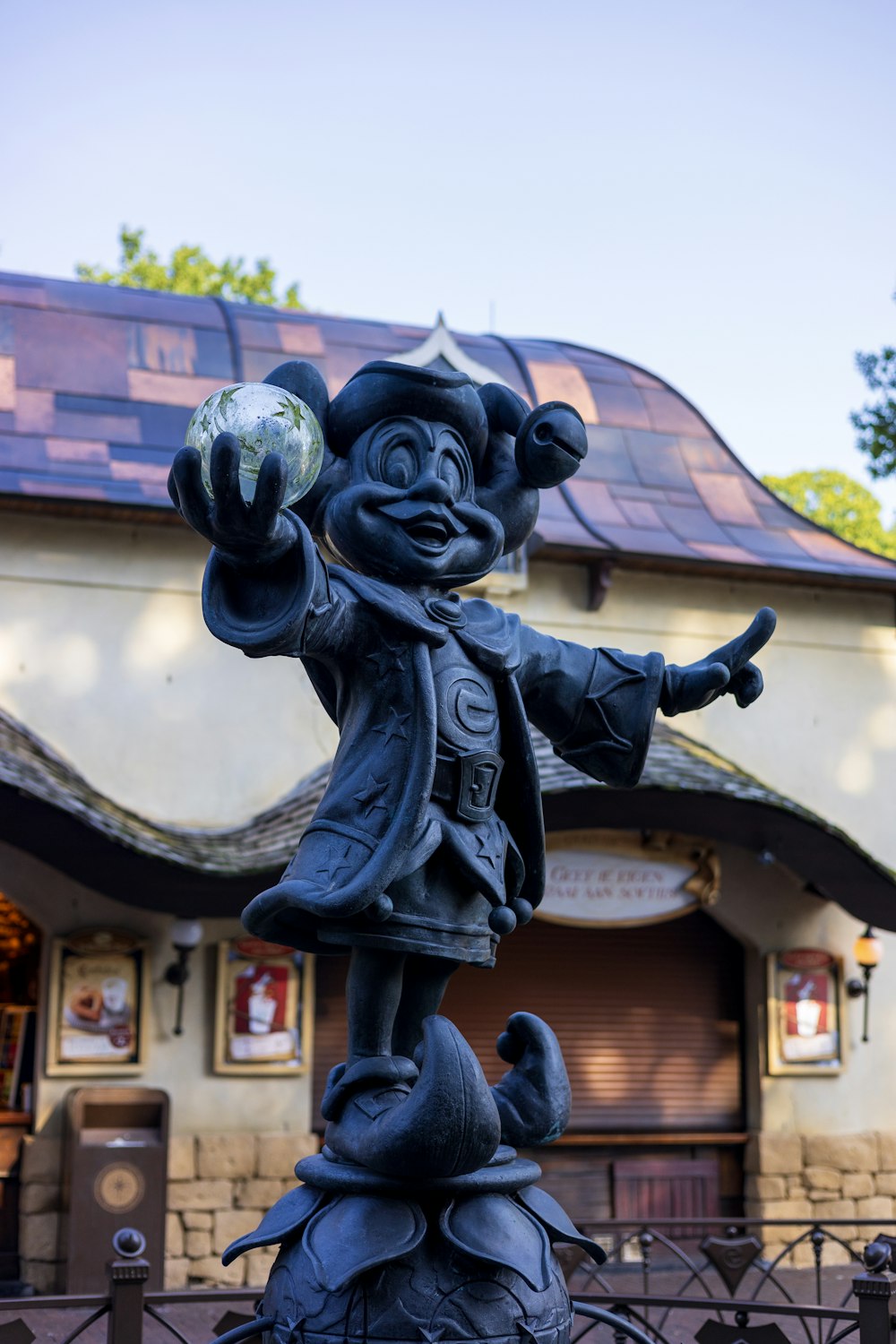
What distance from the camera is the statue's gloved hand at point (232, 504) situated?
3309 millimetres

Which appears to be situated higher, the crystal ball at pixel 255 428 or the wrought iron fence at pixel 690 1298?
the crystal ball at pixel 255 428

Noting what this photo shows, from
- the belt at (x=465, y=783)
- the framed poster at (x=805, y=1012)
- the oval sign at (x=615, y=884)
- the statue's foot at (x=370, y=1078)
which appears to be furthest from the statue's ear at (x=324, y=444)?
the framed poster at (x=805, y=1012)

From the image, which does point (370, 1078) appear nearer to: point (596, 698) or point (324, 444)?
point (596, 698)

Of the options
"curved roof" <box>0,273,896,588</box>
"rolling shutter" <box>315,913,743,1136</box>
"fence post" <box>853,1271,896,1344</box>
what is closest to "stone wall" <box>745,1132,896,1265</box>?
"rolling shutter" <box>315,913,743,1136</box>

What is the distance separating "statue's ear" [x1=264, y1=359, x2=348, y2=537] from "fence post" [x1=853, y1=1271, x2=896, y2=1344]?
295cm

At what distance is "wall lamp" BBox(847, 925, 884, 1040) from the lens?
1220 cm

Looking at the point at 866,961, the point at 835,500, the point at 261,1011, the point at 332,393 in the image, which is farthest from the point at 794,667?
the point at 835,500

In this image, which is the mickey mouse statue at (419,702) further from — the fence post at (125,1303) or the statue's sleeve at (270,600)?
the fence post at (125,1303)

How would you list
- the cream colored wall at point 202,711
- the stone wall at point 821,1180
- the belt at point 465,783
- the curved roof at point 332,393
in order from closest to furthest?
the belt at point 465,783 < the cream colored wall at point 202,711 < the curved roof at point 332,393 < the stone wall at point 821,1180

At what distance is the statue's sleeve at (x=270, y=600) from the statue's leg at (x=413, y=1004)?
0.87m

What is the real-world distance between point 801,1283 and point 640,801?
3.60m

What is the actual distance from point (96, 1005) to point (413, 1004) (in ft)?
23.7

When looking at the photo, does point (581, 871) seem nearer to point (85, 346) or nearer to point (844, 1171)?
point (844, 1171)

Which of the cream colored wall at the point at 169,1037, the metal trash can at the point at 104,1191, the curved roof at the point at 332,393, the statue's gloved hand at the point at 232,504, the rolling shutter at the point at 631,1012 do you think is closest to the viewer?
the statue's gloved hand at the point at 232,504
